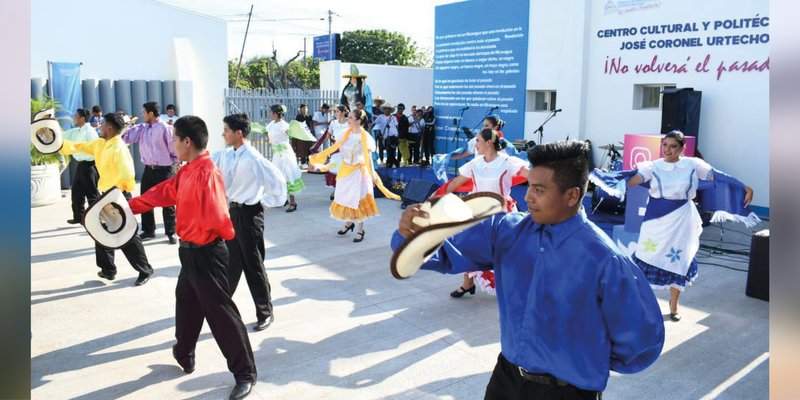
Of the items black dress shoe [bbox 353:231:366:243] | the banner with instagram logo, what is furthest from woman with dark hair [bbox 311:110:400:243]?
the banner with instagram logo

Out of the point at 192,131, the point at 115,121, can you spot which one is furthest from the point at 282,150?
the point at 192,131

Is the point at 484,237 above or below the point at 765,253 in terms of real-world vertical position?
above

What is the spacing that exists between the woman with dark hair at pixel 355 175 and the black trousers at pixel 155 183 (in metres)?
1.88

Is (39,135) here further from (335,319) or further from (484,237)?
(484,237)

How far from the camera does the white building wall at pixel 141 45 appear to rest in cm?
1331

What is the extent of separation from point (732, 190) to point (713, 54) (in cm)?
691

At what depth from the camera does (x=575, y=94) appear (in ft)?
46.5

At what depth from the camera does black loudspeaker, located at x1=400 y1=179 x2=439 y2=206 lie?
10.6 metres

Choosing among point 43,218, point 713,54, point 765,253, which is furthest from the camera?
point 713,54

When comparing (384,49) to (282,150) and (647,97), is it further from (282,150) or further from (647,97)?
(282,150)

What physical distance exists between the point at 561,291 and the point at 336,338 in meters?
3.25

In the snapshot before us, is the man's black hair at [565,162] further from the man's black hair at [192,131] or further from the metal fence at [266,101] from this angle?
the metal fence at [266,101]

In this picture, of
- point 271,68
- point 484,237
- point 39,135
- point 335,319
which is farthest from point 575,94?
point 271,68

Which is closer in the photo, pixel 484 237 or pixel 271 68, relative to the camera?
pixel 484 237
